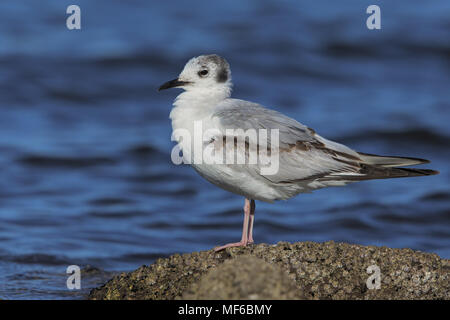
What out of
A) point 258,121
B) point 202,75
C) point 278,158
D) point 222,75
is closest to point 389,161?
point 278,158

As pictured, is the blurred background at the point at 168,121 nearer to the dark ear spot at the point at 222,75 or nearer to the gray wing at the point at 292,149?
the gray wing at the point at 292,149

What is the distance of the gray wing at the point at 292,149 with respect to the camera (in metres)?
6.43

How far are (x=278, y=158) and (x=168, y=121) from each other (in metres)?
8.20

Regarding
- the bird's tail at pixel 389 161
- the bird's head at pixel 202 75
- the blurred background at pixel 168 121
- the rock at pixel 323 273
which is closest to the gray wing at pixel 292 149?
the bird's tail at pixel 389 161

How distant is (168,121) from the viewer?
14.5 meters

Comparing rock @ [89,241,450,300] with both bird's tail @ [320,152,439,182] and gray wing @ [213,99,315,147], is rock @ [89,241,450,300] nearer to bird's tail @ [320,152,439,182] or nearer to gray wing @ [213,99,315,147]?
bird's tail @ [320,152,439,182]

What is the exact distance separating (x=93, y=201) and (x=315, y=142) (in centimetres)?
528

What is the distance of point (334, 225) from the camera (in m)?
10.1

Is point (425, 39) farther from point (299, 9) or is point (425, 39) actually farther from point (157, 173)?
point (157, 173)

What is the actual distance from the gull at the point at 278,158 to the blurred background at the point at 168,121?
2063 mm

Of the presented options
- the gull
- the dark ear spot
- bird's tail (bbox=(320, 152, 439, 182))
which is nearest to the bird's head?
the dark ear spot

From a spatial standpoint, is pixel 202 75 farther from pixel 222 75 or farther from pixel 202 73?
pixel 222 75

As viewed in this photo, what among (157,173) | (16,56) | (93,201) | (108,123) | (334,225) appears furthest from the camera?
(16,56)

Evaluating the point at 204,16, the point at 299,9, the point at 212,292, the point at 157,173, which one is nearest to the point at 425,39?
the point at 299,9
